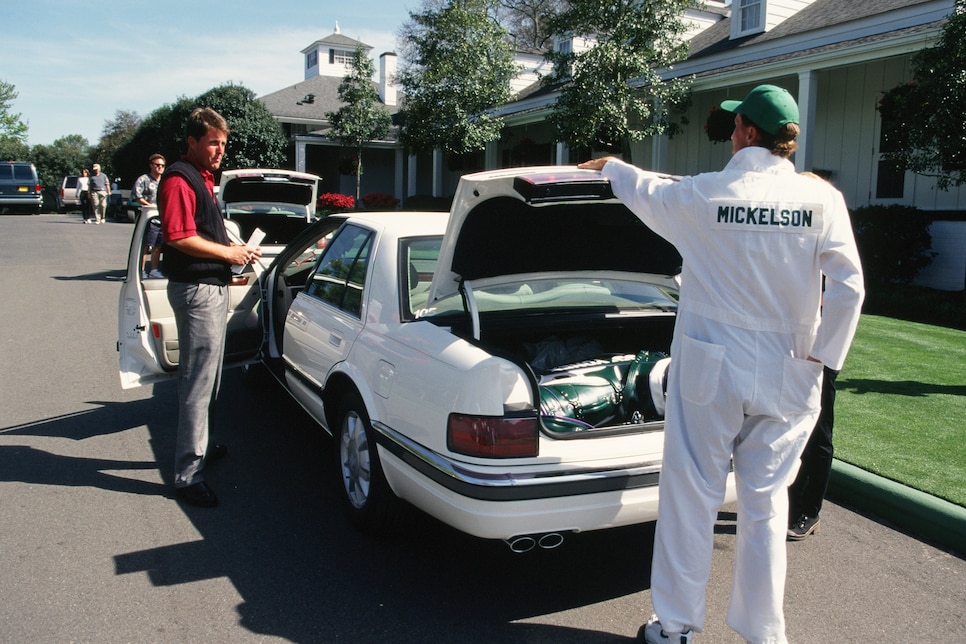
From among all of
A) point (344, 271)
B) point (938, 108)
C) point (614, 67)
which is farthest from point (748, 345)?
point (614, 67)

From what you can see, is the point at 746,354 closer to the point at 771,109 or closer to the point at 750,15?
the point at 771,109

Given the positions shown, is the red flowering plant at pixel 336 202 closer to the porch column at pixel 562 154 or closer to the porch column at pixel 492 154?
the porch column at pixel 492 154

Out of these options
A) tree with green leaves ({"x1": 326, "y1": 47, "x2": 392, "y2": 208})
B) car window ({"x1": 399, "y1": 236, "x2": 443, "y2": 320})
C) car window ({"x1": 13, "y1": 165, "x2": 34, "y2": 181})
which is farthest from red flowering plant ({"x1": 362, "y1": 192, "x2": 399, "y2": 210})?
car window ({"x1": 399, "y1": 236, "x2": 443, "y2": 320})

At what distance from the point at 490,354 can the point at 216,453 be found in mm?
2597

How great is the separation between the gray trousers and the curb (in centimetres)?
364

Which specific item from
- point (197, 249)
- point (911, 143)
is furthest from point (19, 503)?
point (911, 143)

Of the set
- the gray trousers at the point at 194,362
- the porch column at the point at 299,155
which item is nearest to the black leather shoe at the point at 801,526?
the gray trousers at the point at 194,362

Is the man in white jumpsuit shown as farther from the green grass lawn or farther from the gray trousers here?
the gray trousers

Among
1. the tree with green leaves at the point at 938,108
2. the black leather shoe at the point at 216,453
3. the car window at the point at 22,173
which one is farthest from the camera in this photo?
the car window at the point at 22,173

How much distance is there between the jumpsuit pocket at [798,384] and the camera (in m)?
2.67

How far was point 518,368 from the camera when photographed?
10.4 feet

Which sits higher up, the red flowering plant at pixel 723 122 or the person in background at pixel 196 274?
the red flowering plant at pixel 723 122

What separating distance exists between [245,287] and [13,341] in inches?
169

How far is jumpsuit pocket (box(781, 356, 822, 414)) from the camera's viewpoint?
8.75 feet
